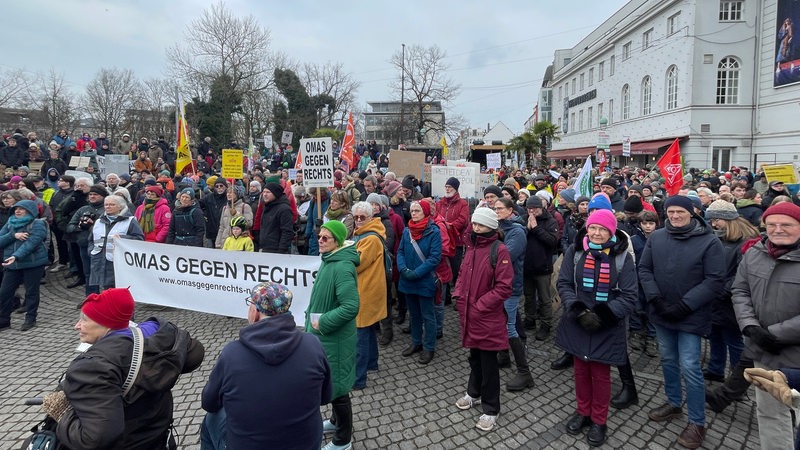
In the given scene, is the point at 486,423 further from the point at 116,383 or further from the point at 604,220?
the point at 116,383

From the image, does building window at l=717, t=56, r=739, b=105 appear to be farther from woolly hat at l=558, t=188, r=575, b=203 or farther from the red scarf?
the red scarf

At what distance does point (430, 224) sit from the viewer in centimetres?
546

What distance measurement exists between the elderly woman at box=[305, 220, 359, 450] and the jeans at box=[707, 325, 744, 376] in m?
3.97

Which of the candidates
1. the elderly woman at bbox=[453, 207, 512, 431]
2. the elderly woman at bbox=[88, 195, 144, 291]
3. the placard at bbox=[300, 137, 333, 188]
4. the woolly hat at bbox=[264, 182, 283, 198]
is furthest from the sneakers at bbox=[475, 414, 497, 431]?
the elderly woman at bbox=[88, 195, 144, 291]

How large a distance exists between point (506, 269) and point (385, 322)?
9.06 ft

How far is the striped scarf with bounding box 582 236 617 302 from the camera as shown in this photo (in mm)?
3682

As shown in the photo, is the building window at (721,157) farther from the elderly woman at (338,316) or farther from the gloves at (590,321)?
the elderly woman at (338,316)

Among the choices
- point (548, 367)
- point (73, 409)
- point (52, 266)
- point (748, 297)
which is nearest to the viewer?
point (73, 409)

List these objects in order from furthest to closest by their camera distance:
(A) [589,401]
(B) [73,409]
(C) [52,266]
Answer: (C) [52,266]
(A) [589,401]
(B) [73,409]

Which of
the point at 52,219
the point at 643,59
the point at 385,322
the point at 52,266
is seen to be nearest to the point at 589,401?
the point at 385,322

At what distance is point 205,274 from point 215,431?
3.97 metres

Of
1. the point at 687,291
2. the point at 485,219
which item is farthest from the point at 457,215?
the point at 687,291

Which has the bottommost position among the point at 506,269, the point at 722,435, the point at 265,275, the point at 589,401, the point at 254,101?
the point at 722,435

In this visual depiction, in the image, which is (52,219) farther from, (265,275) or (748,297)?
(748,297)
